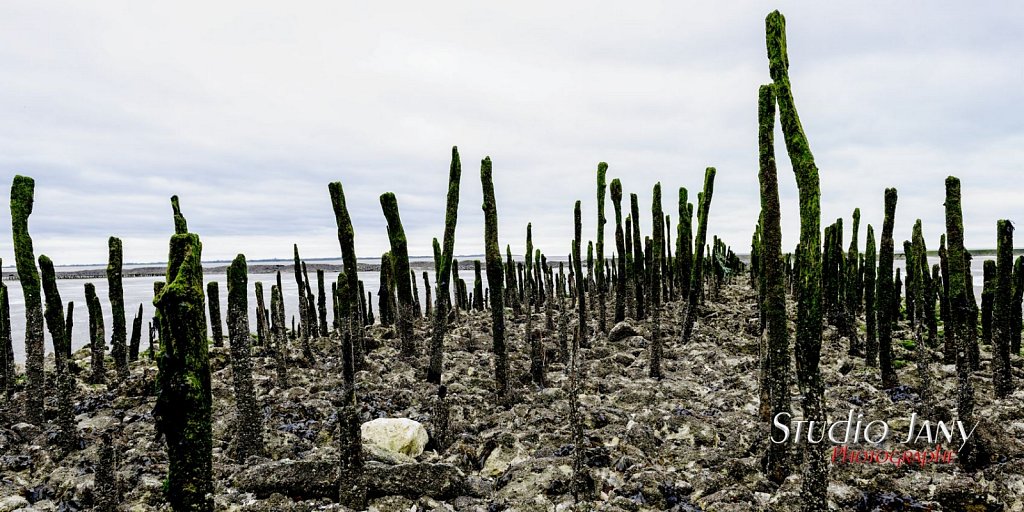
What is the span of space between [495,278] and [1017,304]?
1113cm

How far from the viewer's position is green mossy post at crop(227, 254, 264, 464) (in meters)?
7.45

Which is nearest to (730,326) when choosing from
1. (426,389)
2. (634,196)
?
(634,196)

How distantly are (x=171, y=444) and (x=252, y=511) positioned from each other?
1921mm

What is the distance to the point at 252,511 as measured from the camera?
621cm

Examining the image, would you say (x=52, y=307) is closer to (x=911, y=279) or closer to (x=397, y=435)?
(x=397, y=435)

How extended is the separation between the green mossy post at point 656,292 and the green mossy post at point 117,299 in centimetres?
1173

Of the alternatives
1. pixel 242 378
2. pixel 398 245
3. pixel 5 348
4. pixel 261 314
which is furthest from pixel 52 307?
pixel 398 245

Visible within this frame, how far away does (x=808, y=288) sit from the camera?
18.2ft

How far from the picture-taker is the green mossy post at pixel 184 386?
15.3ft

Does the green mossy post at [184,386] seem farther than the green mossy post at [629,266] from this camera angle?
No

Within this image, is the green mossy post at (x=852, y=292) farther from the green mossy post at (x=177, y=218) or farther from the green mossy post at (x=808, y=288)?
the green mossy post at (x=177, y=218)

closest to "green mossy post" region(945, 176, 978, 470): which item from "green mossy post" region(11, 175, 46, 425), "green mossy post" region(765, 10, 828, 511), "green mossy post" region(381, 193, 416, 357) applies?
"green mossy post" region(765, 10, 828, 511)

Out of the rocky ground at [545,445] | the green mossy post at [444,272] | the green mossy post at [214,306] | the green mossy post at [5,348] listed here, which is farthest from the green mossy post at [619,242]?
the green mossy post at [5,348]

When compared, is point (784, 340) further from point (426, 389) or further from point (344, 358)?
point (426, 389)
